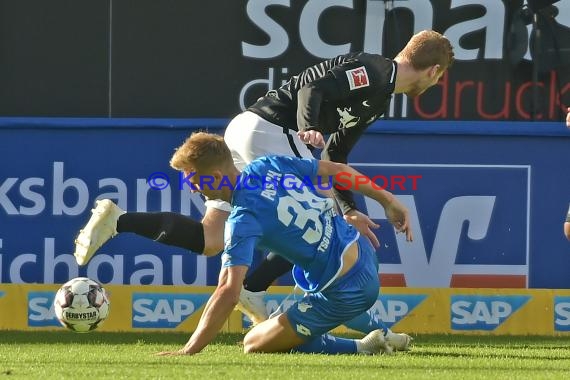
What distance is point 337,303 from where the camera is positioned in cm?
657

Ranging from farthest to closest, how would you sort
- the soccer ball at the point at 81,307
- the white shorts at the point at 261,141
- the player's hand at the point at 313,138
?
the soccer ball at the point at 81,307, the white shorts at the point at 261,141, the player's hand at the point at 313,138

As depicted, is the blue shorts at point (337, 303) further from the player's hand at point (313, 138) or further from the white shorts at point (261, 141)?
the white shorts at point (261, 141)

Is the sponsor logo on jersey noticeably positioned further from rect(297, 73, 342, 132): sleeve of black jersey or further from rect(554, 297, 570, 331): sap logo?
rect(554, 297, 570, 331): sap logo

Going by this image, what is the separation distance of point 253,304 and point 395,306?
1210mm

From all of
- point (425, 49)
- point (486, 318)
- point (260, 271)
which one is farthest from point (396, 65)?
point (486, 318)

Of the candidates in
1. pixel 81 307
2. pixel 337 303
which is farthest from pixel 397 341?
pixel 81 307

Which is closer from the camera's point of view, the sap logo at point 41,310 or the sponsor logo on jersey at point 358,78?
the sponsor logo on jersey at point 358,78

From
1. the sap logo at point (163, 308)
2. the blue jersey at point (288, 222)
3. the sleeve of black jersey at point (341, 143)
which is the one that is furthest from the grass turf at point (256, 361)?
the sleeve of black jersey at point (341, 143)

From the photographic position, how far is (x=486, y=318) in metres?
8.41

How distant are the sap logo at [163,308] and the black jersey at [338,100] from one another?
1.48 metres

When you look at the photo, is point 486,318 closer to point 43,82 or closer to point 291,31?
point 291,31

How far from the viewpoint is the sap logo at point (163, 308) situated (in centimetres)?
836

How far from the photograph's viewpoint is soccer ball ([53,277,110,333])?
7.30 metres

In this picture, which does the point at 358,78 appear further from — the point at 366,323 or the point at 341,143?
the point at 366,323
